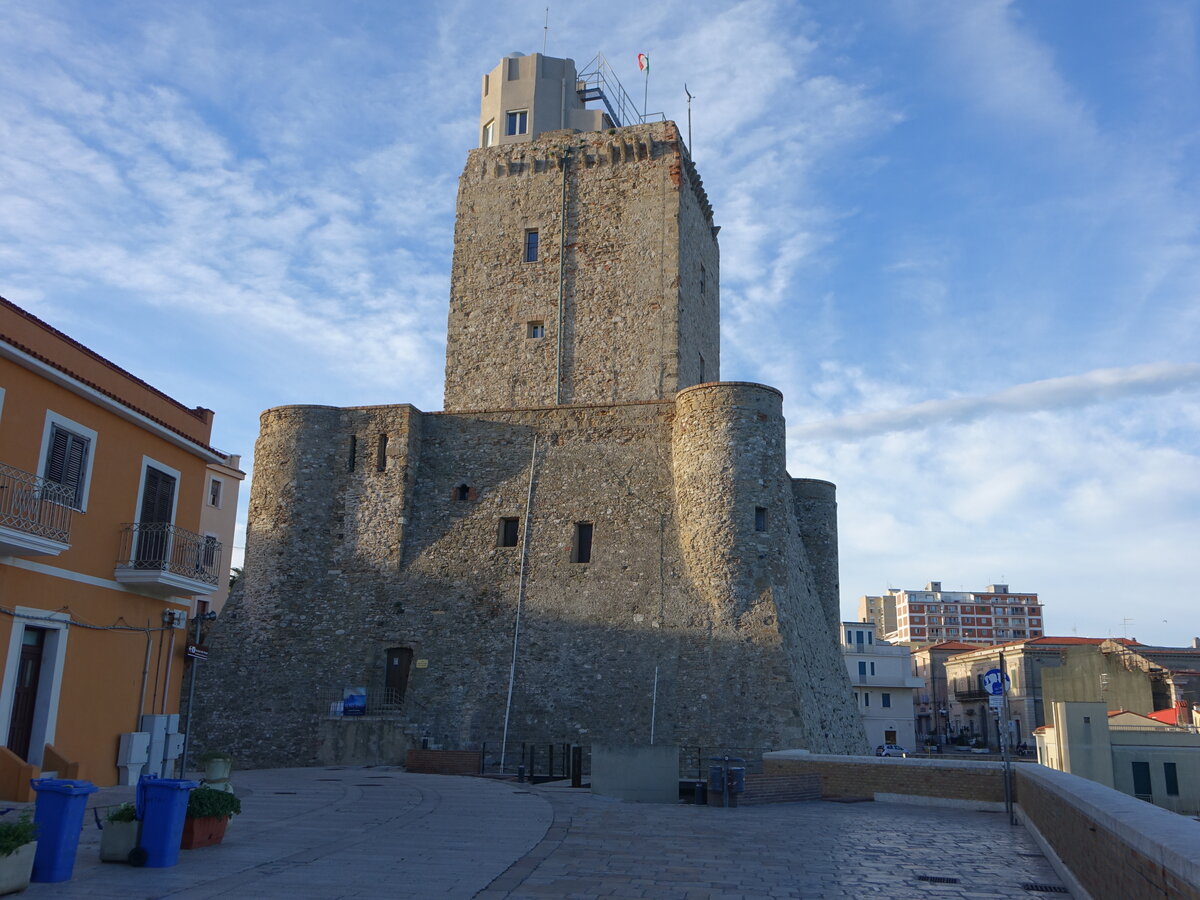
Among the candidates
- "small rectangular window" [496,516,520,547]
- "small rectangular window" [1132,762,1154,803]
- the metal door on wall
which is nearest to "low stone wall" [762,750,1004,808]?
"small rectangular window" [496,516,520,547]

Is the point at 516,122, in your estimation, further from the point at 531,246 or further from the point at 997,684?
the point at 997,684

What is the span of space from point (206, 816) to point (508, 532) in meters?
15.6

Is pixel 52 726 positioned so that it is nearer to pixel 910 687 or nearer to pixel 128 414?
pixel 128 414

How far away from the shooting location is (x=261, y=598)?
24469mm

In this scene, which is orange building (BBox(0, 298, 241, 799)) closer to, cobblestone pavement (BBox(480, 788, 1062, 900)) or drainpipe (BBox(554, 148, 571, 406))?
cobblestone pavement (BBox(480, 788, 1062, 900))

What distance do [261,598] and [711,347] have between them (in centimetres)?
1613

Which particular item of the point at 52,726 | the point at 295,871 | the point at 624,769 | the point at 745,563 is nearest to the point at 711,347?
the point at 745,563

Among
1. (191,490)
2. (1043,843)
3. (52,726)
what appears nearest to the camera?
(1043,843)

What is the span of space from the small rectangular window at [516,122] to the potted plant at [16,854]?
29007 mm

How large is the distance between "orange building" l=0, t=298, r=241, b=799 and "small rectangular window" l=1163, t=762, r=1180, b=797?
32.6m

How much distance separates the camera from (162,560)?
15.4 metres

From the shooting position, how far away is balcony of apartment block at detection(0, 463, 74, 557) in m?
12.2

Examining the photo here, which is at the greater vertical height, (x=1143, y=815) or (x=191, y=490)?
(x=191, y=490)

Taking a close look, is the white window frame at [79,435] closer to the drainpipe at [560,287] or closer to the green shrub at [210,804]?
the green shrub at [210,804]
